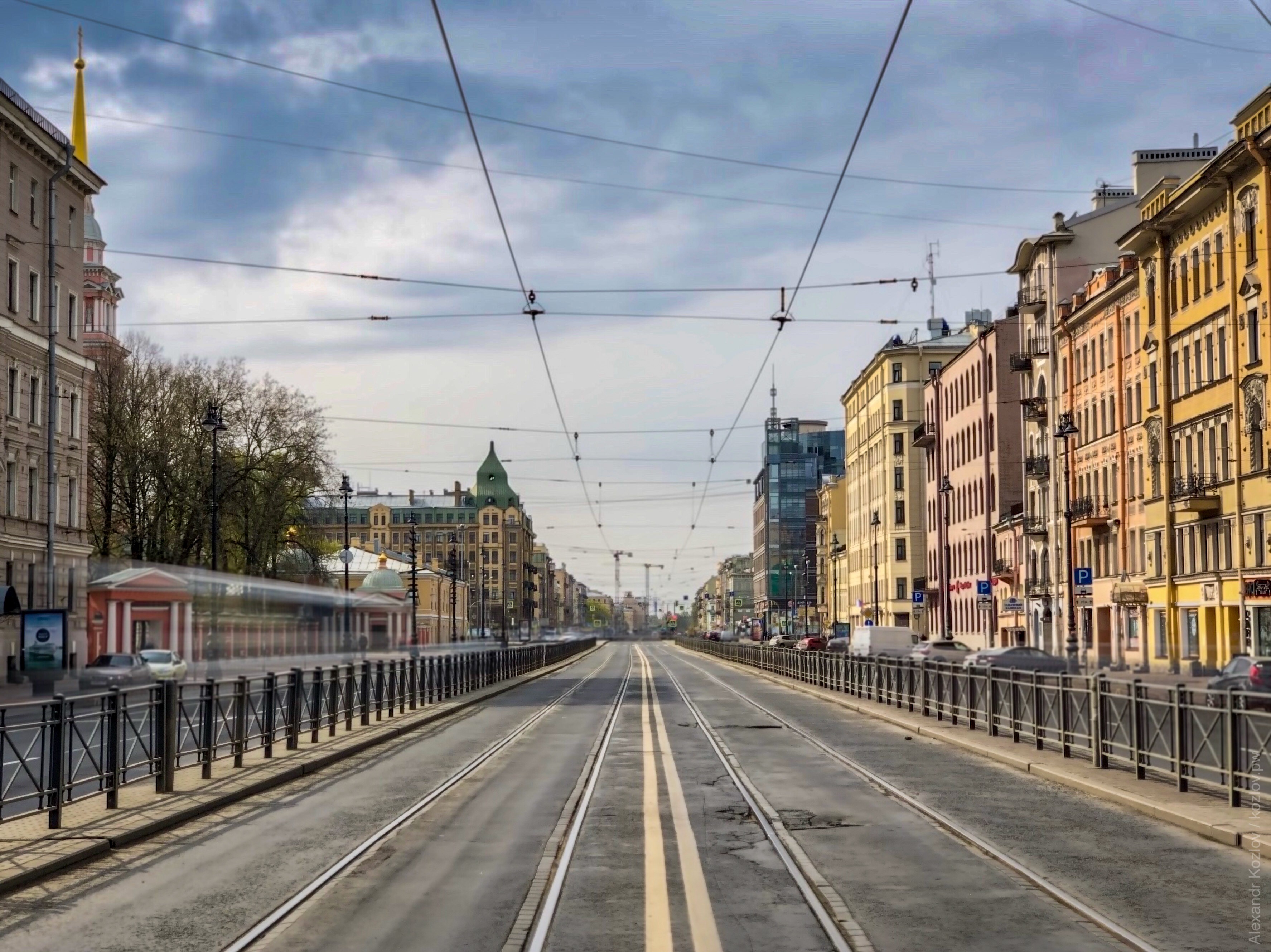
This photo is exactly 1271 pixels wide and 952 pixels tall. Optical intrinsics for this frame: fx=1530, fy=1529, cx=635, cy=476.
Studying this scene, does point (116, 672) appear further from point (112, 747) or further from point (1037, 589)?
point (1037, 589)

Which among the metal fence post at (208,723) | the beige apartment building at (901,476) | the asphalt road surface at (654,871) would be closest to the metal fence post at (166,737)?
the asphalt road surface at (654,871)

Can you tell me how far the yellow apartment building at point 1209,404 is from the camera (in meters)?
45.7

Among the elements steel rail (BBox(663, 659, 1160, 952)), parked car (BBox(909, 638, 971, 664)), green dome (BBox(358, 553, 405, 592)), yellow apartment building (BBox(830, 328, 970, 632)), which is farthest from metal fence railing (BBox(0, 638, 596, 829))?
yellow apartment building (BBox(830, 328, 970, 632))

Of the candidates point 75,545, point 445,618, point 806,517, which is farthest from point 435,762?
point 806,517

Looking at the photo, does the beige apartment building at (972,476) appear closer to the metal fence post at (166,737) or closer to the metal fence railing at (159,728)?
the metal fence railing at (159,728)

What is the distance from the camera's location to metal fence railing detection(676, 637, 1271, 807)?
14.4m

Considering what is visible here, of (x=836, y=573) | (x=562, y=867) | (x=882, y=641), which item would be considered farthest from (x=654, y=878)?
(x=836, y=573)

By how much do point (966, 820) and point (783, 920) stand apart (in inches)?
218

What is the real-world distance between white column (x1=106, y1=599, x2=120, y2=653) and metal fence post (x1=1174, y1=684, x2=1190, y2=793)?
164ft

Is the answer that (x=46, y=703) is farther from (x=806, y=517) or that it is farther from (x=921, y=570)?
(x=806, y=517)

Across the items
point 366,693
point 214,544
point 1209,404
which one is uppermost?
point 1209,404

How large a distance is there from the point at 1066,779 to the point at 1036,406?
183 ft

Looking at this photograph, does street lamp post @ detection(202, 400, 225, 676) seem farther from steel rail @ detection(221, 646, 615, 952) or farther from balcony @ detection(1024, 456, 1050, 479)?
balcony @ detection(1024, 456, 1050, 479)

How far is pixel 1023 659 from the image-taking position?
5150cm
